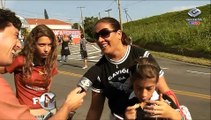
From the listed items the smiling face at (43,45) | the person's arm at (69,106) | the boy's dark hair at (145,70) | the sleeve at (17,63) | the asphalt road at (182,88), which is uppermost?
the smiling face at (43,45)

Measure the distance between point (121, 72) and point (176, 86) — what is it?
11.1m

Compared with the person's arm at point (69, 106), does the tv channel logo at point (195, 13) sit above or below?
above

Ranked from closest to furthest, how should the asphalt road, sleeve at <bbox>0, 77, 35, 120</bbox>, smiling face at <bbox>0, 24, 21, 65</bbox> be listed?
sleeve at <bbox>0, 77, 35, 120</bbox>
smiling face at <bbox>0, 24, 21, 65</bbox>
the asphalt road

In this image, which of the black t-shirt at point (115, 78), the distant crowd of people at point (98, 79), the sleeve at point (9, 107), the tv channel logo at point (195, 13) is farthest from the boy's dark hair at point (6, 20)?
the tv channel logo at point (195, 13)

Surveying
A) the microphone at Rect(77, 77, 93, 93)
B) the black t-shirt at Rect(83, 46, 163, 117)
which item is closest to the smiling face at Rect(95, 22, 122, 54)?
the black t-shirt at Rect(83, 46, 163, 117)

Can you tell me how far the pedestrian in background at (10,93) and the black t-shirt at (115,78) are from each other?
0.44 m

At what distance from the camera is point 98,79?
12.1ft

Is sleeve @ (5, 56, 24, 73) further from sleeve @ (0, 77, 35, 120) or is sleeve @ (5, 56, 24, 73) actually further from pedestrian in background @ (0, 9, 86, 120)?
sleeve @ (0, 77, 35, 120)

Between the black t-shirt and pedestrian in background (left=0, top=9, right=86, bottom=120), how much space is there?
17.5 inches

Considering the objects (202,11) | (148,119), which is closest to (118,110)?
(148,119)

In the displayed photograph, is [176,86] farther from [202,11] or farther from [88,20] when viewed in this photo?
[88,20]

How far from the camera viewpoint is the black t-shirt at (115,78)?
3.53m

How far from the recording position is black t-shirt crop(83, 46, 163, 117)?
353cm

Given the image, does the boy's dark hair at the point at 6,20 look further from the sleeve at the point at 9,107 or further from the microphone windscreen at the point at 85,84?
the microphone windscreen at the point at 85,84
